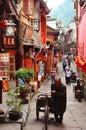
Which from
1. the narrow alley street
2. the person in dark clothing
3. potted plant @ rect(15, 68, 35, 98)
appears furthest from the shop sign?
the person in dark clothing

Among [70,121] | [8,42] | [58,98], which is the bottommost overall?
[70,121]

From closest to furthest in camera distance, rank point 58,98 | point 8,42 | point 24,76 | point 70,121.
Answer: point 58,98 < point 70,121 < point 24,76 < point 8,42

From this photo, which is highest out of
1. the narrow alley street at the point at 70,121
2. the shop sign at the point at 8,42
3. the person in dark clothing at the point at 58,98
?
the shop sign at the point at 8,42

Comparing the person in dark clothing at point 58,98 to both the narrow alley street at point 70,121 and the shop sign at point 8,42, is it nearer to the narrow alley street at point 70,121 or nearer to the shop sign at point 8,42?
the narrow alley street at point 70,121

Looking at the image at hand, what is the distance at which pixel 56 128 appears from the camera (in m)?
14.2

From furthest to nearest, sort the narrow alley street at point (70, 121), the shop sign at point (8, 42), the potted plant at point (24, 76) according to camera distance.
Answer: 1. the shop sign at point (8, 42)
2. the potted plant at point (24, 76)
3. the narrow alley street at point (70, 121)

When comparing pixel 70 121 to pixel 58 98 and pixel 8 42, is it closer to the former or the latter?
pixel 58 98

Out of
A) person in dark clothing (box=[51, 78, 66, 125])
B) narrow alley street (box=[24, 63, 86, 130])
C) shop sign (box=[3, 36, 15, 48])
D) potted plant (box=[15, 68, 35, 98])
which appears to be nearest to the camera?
narrow alley street (box=[24, 63, 86, 130])

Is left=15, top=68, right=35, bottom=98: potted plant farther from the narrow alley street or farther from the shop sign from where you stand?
the shop sign

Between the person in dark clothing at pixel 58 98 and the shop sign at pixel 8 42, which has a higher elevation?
the shop sign at pixel 8 42

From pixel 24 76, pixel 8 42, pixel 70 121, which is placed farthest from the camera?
pixel 8 42

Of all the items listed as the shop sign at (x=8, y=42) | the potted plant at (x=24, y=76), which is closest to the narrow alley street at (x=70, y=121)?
the potted plant at (x=24, y=76)

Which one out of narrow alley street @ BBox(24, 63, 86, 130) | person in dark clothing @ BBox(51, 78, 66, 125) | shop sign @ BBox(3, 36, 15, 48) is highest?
shop sign @ BBox(3, 36, 15, 48)

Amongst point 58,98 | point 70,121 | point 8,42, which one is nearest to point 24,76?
point 8,42
